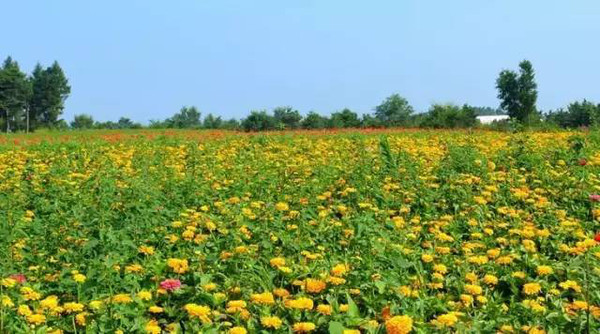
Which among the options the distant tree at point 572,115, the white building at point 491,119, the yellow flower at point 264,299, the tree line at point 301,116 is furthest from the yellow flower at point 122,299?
the distant tree at point 572,115

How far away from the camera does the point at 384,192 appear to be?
5.77 metres

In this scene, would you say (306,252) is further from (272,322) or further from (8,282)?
(8,282)

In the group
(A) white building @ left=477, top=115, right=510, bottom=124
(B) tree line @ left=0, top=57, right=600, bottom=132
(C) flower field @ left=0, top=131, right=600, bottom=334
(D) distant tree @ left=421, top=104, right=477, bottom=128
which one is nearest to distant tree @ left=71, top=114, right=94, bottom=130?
(B) tree line @ left=0, top=57, right=600, bottom=132

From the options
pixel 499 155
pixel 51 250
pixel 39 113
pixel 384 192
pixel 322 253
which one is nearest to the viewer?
pixel 322 253

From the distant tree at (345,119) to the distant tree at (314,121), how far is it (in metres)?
0.43

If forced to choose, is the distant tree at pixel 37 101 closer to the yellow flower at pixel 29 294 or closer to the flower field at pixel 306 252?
the flower field at pixel 306 252

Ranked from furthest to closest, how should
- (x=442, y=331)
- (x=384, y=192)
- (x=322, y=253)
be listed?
(x=384, y=192) → (x=322, y=253) → (x=442, y=331)

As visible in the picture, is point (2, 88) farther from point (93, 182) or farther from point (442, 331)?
point (442, 331)

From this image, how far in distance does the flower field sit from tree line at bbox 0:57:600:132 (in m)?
10.6

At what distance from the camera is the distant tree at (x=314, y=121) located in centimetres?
3158

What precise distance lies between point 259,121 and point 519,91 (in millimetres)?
25768

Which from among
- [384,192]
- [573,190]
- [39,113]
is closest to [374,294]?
[384,192]

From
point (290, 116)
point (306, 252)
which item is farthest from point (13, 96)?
point (306, 252)

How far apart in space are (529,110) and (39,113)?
58021 millimetres
